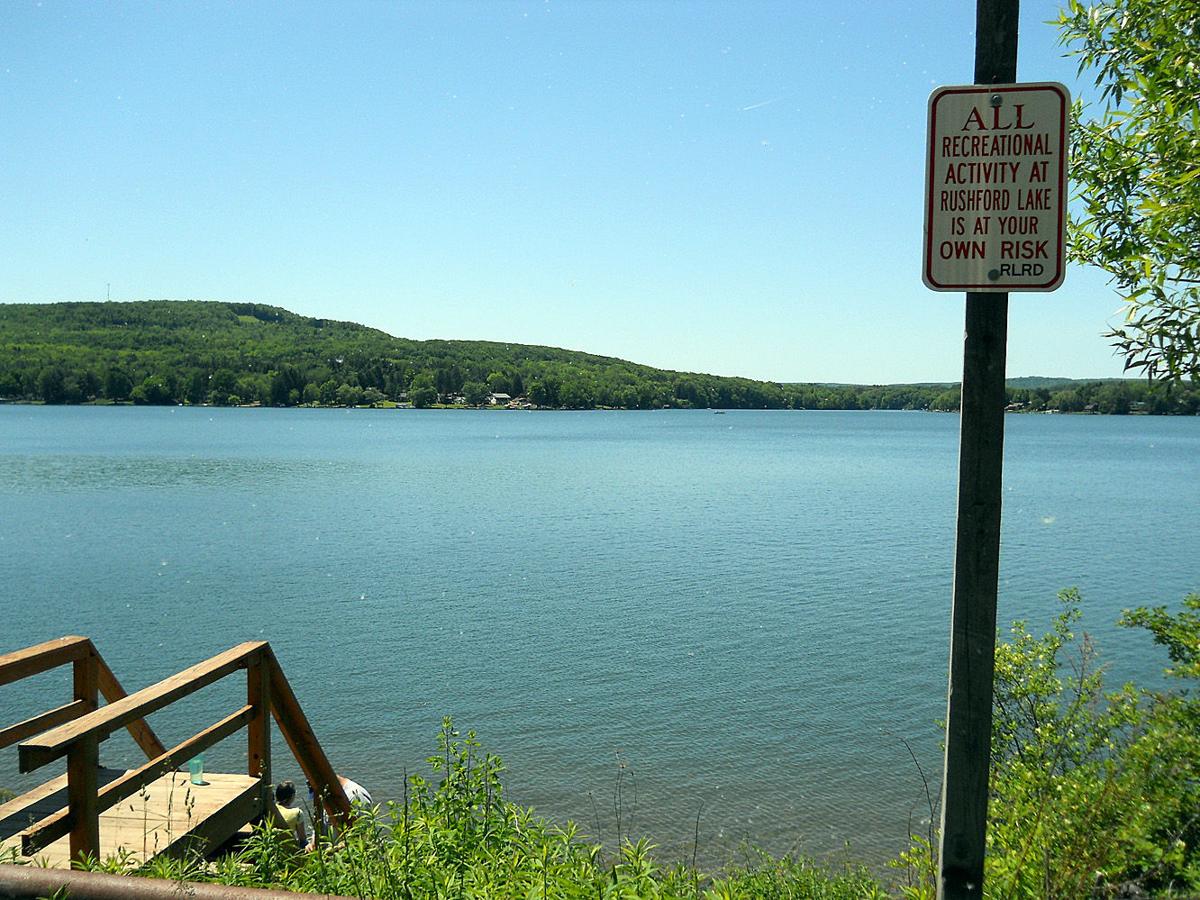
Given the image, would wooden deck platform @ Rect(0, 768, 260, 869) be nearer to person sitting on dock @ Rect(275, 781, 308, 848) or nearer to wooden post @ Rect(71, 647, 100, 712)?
person sitting on dock @ Rect(275, 781, 308, 848)

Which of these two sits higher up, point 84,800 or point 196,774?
point 84,800

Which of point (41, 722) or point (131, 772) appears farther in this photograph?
point (41, 722)

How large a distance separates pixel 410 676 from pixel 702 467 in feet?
189

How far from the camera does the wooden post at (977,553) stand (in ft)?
10.1

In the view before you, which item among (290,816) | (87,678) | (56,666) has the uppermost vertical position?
(56,666)

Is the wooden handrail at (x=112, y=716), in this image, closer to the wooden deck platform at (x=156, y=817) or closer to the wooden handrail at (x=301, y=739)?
the wooden deck platform at (x=156, y=817)

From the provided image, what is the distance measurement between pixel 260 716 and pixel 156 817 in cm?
81

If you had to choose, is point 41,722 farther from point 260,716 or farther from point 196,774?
point 260,716

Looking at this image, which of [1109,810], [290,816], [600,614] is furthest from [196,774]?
[600,614]

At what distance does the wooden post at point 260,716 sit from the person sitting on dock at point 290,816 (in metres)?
0.39

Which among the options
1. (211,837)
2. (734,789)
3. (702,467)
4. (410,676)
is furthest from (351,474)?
(211,837)

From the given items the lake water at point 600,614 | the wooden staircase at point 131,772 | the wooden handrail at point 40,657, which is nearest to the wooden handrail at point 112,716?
the wooden staircase at point 131,772

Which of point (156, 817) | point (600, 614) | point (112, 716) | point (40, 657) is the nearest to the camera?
point (112, 716)

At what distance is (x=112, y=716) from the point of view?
14.2 ft
